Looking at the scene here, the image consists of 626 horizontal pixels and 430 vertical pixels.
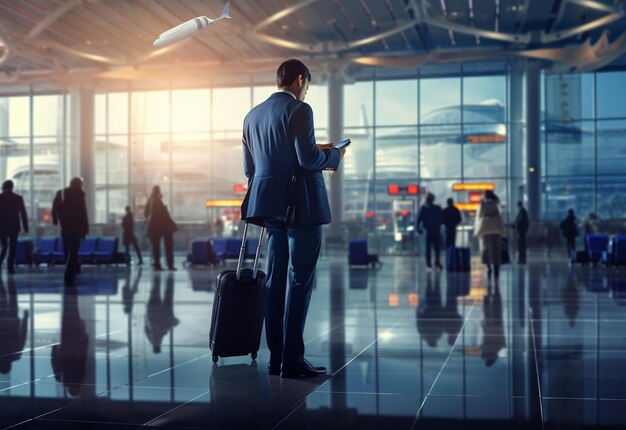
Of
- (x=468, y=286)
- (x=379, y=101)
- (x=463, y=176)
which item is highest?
(x=379, y=101)

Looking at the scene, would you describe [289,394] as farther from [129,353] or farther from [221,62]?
[221,62]

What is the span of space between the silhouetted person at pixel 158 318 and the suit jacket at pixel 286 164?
5.15 ft

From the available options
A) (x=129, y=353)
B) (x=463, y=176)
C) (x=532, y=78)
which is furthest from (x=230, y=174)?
(x=129, y=353)

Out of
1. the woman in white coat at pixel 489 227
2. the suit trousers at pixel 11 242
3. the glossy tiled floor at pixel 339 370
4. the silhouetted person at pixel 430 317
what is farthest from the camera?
the suit trousers at pixel 11 242

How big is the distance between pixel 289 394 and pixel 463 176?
32479 mm

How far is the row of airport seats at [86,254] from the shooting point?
23.2m

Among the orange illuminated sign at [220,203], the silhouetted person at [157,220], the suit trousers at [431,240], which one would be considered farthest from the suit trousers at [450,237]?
the orange illuminated sign at [220,203]

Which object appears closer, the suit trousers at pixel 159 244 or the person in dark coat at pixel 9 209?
the person in dark coat at pixel 9 209

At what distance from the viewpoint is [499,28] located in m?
29.6

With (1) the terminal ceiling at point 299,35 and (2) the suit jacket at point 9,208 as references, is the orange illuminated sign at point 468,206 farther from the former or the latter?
(2) the suit jacket at point 9,208

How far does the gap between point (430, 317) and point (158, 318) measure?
260cm

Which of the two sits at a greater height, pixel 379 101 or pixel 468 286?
pixel 379 101

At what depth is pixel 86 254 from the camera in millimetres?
23281

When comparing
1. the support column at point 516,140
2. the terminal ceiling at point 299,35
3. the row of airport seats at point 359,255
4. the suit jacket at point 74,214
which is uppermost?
the terminal ceiling at point 299,35
